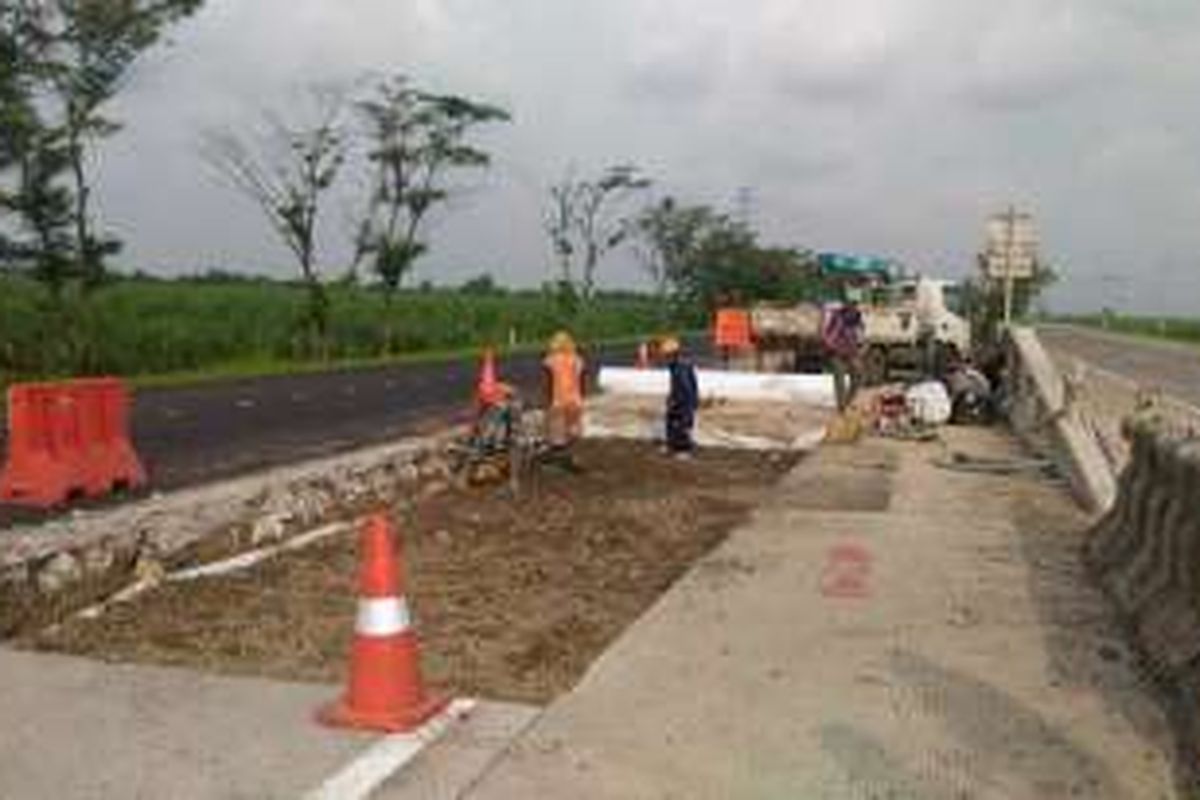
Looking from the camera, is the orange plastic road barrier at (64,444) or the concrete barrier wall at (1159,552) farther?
the orange plastic road barrier at (64,444)

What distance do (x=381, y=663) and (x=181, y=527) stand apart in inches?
213

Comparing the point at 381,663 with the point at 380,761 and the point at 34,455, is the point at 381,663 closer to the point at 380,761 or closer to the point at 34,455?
the point at 380,761

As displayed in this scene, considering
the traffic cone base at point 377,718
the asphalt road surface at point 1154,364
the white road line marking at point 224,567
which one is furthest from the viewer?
the asphalt road surface at point 1154,364

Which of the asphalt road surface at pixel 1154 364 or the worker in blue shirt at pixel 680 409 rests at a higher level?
the worker in blue shirt at pixel 680 409

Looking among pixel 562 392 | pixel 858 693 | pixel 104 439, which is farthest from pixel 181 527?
pixel 562 392

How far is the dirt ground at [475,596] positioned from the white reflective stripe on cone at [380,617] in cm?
81

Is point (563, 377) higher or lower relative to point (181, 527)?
higher

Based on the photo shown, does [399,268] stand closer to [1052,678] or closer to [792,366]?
[792,366]

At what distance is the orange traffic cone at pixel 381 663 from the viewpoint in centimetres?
759

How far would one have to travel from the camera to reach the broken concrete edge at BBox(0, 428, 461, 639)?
35.1 feet

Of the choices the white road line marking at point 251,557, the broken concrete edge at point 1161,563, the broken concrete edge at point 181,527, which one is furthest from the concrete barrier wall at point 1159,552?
the broken concrete edge at point 181,527

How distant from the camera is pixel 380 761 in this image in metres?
7.12

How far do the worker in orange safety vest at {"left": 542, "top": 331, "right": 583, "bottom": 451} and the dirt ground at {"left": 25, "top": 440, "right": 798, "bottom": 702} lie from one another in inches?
112

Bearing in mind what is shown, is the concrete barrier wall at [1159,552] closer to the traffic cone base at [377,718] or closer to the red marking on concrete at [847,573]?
the red marking on concrete at [847,573]
